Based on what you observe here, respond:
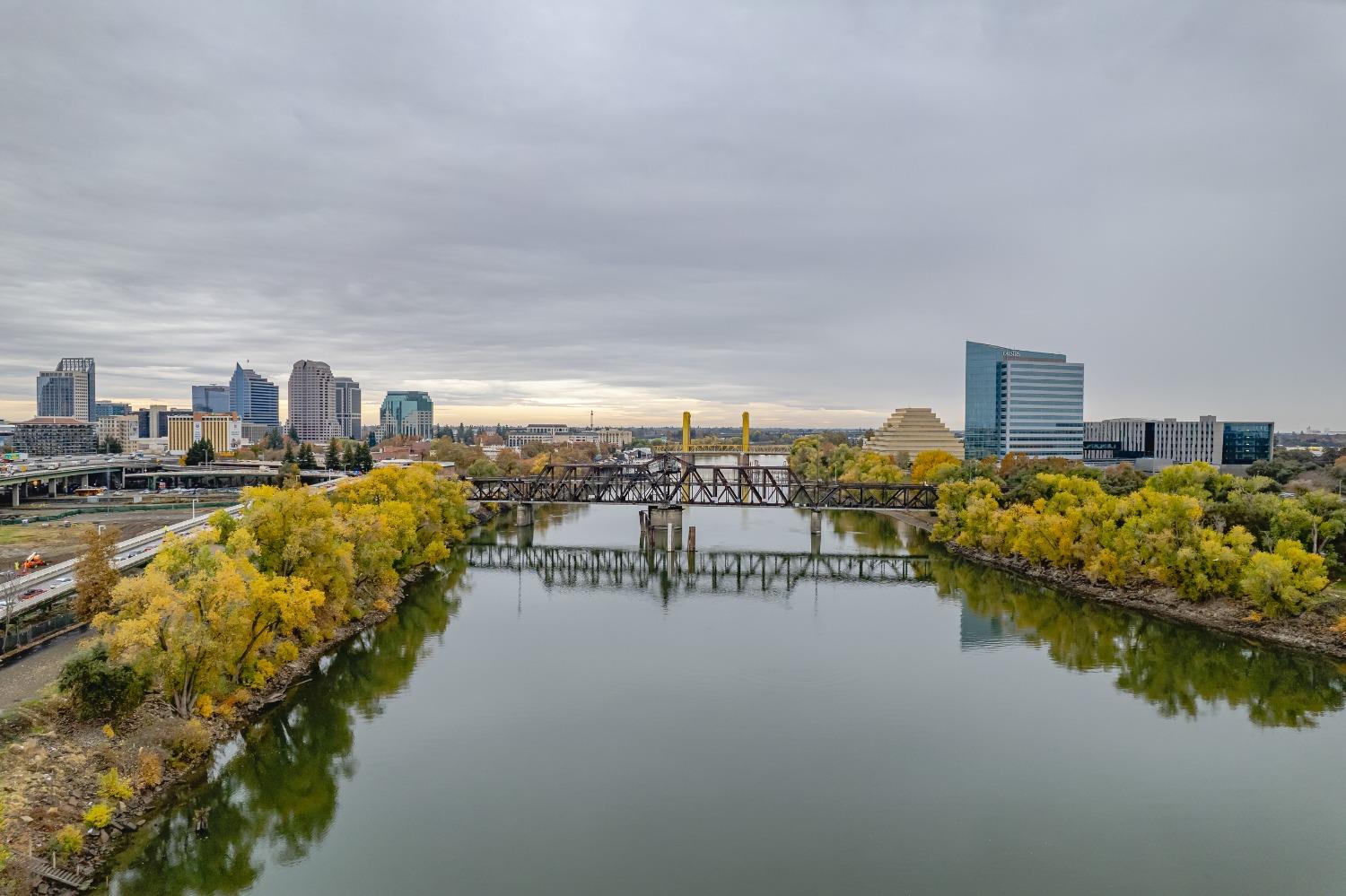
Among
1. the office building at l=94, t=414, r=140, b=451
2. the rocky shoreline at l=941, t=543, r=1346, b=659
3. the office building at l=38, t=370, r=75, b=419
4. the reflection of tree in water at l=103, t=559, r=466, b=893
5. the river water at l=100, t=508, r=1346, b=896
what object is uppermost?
the office building at l=38, t=370, r=75, b=419

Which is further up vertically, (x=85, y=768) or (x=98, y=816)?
(x=85, y=768)

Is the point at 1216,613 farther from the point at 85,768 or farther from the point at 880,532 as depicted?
the point at 85,768

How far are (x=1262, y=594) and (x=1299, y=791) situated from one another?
500 inches

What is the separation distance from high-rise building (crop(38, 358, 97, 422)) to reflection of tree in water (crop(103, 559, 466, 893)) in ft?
637

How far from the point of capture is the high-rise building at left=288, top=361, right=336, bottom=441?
192 m

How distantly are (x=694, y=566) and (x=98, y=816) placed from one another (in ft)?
96.7

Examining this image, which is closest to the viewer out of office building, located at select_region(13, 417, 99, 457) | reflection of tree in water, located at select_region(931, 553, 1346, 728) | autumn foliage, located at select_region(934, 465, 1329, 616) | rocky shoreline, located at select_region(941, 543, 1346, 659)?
reflection of tree in water, located at select_region(931, 553, 1346, 728)

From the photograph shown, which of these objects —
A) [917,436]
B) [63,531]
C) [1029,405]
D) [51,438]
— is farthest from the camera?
[51,438]

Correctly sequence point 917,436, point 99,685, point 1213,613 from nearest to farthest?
point 99,685, point 1213,613, point 917,436

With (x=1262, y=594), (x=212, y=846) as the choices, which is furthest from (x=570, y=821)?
(x=1262, y=594)

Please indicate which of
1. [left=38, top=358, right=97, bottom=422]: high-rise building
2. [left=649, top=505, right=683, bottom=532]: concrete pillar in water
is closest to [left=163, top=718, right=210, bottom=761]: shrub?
[left=649, top=505, right=683, bottom=532]: concrete pillar in water

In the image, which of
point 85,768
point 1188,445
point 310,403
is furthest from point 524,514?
point 310,403

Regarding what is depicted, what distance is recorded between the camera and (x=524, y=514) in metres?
54.0

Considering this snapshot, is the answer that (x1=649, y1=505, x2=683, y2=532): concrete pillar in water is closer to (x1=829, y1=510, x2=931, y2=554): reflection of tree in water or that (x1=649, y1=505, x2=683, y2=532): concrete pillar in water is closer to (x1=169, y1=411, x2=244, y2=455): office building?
(x1=829, y1=510, x2=931, y2=554): reflection of tree in water
